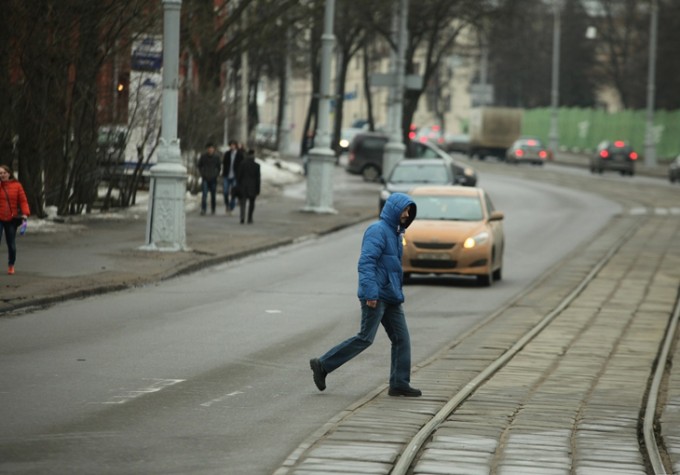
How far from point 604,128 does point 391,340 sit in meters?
90.2

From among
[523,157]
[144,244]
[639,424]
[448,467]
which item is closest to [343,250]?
[144,244]

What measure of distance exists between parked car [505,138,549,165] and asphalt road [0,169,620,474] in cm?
5831

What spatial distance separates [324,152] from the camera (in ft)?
124

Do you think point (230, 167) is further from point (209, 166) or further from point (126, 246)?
point (126, 246)

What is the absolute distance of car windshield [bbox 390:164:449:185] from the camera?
36469 millimetres

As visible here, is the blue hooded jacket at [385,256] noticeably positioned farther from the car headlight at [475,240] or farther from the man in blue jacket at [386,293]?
the car headlight at [475,240]

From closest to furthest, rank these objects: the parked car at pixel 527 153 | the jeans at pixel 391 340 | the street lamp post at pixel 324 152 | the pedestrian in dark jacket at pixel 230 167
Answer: the jeans at pixel 391 340
the pedestrian in dark jacket at pixel 230 167
the street lamp post at pixel 324 152
the parked car at pixel 527 153

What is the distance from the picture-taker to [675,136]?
91.2 m

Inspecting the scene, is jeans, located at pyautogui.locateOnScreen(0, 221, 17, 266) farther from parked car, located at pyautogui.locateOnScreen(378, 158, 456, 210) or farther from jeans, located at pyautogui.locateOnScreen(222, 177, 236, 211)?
parked car, located at pyautogui.locateOnScreen(378, 158, 456, 210)

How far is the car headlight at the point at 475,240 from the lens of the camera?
76.3 ft

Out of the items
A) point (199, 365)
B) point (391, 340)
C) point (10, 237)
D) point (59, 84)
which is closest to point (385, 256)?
point (391, 340)

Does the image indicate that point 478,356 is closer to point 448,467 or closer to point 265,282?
point 448,467

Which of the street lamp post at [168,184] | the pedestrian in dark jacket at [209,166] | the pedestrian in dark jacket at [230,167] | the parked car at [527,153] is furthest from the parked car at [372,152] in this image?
the street lamp post at [168,184]

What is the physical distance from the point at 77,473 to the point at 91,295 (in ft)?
37.2
